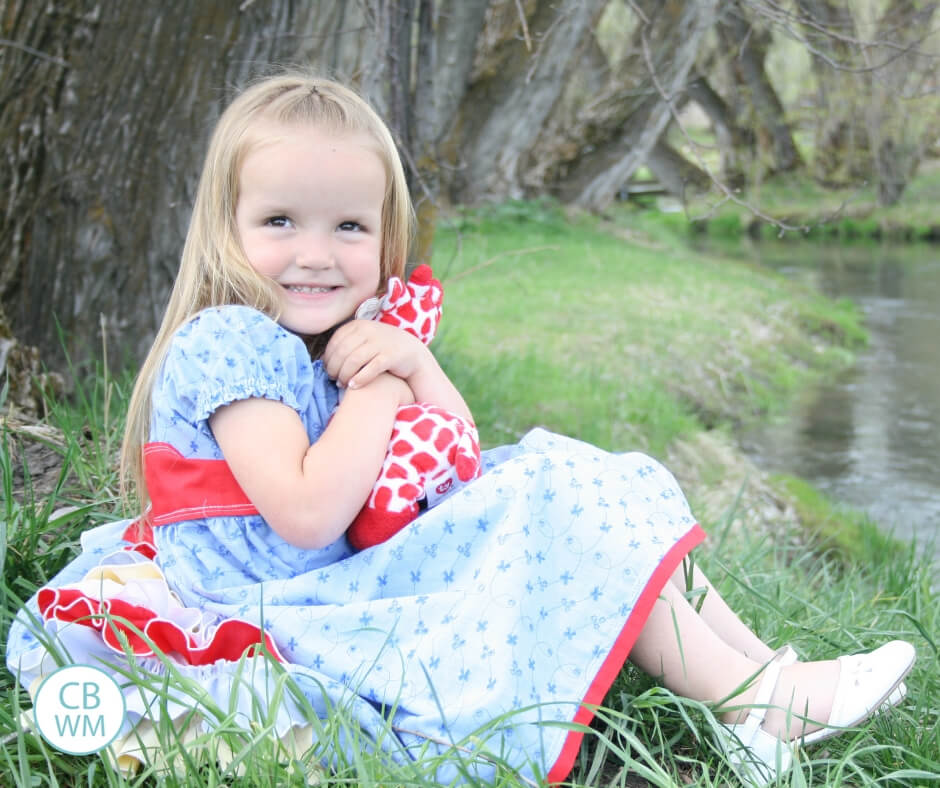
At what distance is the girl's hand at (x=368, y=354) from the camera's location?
1875mm

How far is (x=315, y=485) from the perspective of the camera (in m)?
1.72

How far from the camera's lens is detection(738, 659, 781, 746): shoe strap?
1.80 meters

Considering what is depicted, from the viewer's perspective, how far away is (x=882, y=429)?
6.84 m

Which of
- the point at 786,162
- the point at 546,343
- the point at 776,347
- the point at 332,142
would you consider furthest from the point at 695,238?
the point at 332,142

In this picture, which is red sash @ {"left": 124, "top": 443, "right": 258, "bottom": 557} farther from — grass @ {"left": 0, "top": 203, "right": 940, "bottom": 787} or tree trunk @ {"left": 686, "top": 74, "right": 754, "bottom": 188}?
tree trunk @ {"left": 686, "top": 74, "right": 754, "bottom": 188}

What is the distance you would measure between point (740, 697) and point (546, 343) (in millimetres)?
4906

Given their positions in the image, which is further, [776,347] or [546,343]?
[776,347]

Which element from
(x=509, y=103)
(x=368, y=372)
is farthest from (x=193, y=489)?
(x=509, y=103)

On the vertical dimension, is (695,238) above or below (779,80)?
below

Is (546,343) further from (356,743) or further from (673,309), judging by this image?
(356,743)

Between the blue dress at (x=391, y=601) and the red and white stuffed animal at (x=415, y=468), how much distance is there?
4 cm

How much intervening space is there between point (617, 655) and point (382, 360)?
628 millimetres

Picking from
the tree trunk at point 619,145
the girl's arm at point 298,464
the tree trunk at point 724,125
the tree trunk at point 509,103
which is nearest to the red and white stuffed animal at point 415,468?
the girl's arm at point 298,464

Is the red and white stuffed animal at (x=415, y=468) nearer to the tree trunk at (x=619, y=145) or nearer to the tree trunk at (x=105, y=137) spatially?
the tree trunk at (x=105, y=137)
